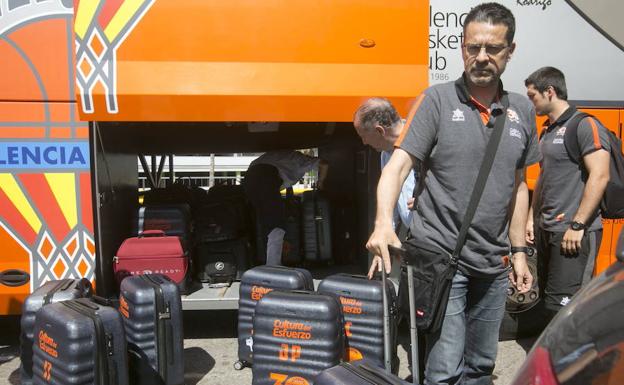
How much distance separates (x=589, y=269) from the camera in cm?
315

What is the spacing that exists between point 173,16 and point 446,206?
2.36 metres

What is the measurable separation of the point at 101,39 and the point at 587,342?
3.28 meters

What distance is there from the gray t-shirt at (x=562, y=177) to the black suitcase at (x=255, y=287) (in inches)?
64.1

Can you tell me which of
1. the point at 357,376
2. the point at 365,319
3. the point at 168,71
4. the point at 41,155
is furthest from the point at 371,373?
the point at 41,155

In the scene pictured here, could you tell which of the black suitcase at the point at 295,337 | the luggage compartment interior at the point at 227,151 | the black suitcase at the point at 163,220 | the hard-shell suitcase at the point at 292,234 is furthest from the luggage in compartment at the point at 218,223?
the black suitcase at the point at 295,337

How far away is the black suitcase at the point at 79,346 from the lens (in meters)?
2.52

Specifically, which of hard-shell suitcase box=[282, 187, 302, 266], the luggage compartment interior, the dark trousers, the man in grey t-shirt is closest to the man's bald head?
the man in grey t-shirt

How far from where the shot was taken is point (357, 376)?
6.52ft

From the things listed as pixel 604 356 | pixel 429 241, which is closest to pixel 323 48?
pixel 429 241

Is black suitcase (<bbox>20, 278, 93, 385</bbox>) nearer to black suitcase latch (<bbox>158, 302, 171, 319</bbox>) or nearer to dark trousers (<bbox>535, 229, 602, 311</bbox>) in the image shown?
black suitcase latch (<bbox>158, 302, 171, 319</bbox>)

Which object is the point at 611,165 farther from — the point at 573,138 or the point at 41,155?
the point at 41,155

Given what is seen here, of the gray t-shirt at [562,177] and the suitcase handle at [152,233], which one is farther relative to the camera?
the suitcase handle at [152,233]

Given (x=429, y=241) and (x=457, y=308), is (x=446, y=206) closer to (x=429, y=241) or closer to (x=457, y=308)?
(x=429, y=241)

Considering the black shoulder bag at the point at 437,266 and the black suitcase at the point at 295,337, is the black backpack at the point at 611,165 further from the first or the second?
the black suitcase at the point at 295,337
